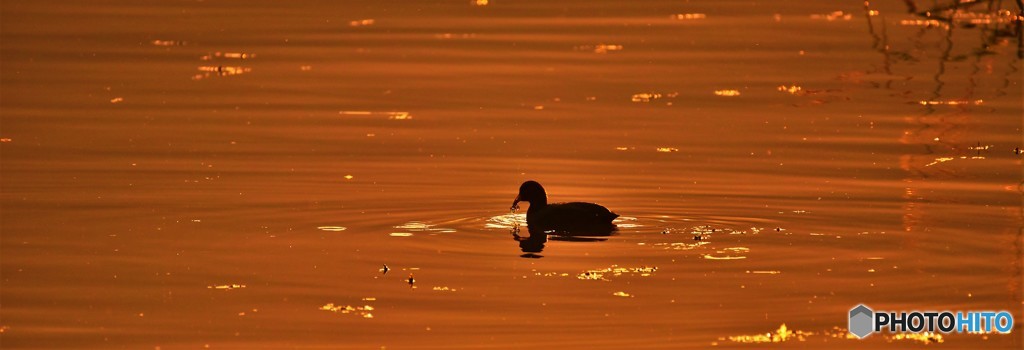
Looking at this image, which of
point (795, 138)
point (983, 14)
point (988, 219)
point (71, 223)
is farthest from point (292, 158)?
point (983, 14)

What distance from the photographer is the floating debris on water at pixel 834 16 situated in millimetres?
30500

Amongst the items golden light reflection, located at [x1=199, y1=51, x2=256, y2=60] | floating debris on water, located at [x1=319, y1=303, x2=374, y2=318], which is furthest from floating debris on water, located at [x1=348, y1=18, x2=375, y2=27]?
floating debris on water, located at [x1=319, y1=303, x2=374, y2=318]

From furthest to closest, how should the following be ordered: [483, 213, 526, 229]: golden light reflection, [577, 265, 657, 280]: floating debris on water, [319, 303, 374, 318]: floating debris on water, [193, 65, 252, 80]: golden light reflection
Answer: [193, 65, 252, 80]: golden light reflection, [483, 213, 526, 229]: golden light reflection, [577, 265, 657, 280]: floating debris on water, [319, 303, 374, 318]: floating debris on water

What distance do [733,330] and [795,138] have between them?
8070 mm

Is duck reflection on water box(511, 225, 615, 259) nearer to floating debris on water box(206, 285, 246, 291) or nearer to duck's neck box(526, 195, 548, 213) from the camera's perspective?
duck's neck box(526, 195, 548, 213)

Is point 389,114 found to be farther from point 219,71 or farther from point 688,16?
point 688,16

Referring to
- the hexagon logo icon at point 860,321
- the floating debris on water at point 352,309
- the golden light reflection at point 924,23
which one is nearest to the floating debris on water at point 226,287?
the floating debris on water at point 352,309

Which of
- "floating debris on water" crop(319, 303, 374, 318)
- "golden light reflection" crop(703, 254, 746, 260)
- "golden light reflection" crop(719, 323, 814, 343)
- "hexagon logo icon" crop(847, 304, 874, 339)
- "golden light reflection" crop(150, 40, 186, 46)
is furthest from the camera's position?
"golden light reflection" crop(150, 40, 186, 46)

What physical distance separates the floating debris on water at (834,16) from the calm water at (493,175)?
0.19 meters

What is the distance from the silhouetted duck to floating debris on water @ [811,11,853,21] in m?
15.1

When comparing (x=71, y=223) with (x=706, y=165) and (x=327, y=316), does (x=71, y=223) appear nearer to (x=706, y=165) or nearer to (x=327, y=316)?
(x=327, y=316)

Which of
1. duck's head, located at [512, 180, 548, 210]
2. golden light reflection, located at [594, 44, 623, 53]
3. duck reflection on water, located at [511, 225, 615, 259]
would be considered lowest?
duck reflection on water, located at [511, 225, 615, 259]

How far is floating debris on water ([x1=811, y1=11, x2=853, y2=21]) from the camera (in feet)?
100

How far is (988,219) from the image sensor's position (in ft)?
51.6
